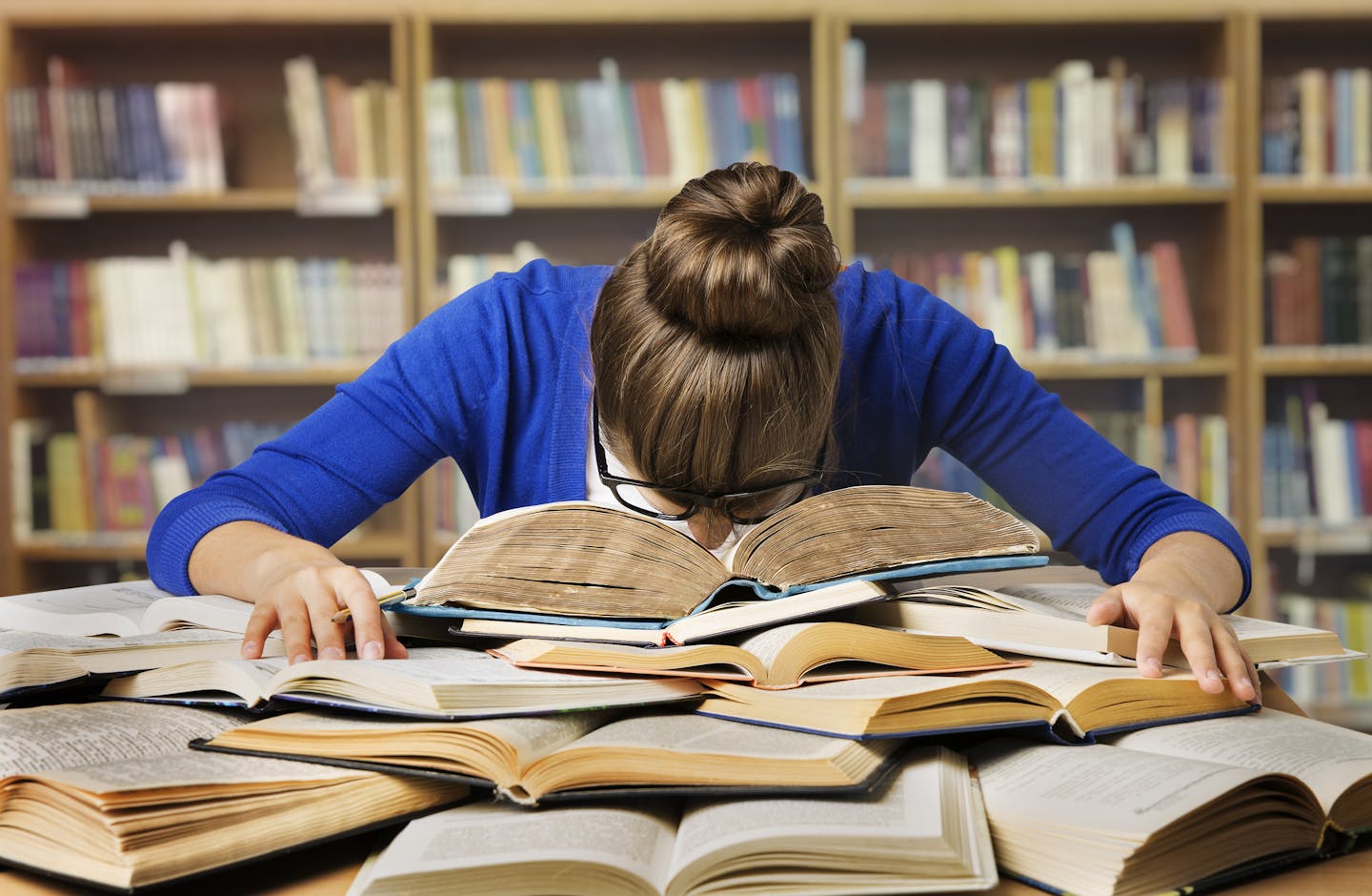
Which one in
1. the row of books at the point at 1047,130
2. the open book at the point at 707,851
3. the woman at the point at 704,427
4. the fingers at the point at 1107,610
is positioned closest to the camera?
the open book at the point at 707,851

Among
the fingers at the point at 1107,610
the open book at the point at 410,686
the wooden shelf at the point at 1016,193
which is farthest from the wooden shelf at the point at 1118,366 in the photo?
the open book at the point at 410,686

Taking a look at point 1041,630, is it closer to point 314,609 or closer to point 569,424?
point 314,609

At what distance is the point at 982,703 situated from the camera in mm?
458

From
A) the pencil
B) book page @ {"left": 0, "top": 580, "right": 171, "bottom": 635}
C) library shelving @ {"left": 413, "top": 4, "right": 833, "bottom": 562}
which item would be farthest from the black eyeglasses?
library shelving @ {"left": 413, "top": 4, "right": 833, "bottom": 562}

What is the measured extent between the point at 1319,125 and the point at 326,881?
272 cm

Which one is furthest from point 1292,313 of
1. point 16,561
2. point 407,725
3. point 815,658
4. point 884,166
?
point 16,561

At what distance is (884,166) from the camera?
249 cm

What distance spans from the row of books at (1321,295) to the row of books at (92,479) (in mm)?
2223

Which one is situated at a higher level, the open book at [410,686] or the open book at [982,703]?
the open book at [410,686]

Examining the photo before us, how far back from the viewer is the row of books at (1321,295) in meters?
2.49

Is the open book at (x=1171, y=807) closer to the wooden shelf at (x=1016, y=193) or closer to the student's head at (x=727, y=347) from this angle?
the student's head at (x=727, y=347)

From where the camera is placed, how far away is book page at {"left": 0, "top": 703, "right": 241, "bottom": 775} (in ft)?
1.36

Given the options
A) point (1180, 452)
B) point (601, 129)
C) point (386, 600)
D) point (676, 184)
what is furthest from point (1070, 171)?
point (386, 600)

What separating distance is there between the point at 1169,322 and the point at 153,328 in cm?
223
